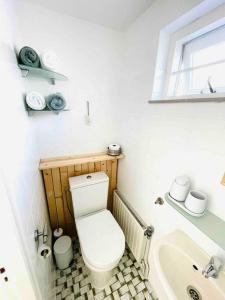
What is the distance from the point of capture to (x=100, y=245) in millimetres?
1124

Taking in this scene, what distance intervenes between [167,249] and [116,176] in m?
0.94

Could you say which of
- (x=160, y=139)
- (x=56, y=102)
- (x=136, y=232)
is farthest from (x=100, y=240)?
(x=56, y=102)

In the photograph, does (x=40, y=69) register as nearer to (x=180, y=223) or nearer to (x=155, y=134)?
(x=155, y=134)

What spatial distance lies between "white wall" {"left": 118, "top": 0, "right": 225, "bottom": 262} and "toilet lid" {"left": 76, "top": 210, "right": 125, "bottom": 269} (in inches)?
11.5

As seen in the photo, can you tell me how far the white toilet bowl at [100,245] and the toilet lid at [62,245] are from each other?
234 mm

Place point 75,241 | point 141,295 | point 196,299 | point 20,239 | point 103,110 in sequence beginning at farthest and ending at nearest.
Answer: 1. point 75,241
2. point 103,110
3. point 141,295
4. point 196,299
5. point 20,239

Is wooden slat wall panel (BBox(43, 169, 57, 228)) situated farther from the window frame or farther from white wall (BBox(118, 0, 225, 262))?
the window frame

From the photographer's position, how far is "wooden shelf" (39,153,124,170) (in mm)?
1286

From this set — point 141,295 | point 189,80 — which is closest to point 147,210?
point 141,295

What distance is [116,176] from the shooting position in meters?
1.68

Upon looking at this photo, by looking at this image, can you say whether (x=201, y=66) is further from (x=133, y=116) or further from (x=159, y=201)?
(x=159, y=201)

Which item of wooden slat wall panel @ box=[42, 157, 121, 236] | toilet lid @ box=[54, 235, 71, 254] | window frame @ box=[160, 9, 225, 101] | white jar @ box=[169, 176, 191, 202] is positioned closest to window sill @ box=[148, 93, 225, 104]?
window frame @ box=[160, 9, 225, 101]

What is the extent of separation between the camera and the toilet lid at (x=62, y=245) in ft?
4.16

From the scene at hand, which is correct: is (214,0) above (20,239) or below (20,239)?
above
